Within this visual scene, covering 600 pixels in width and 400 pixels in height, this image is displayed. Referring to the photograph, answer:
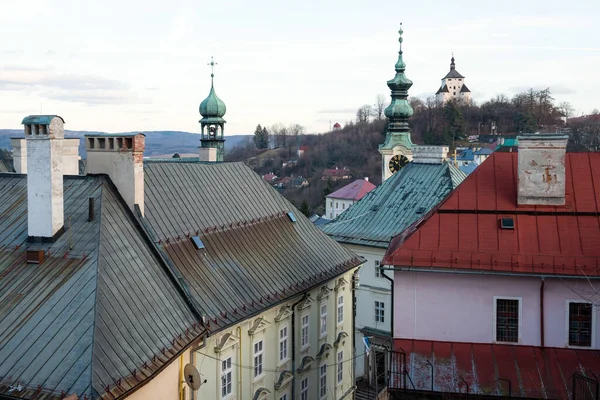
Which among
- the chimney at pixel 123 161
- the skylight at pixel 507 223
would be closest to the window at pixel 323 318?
the chimney at pixel 123 161

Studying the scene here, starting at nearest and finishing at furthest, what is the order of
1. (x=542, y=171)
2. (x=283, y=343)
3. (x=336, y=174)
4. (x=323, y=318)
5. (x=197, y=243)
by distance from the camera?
1. (x=542, y=171)
2. (x=197, y=243)
3. (x=283, y=343)
4. (x=323, y=318)
5. (x=336, y=174)

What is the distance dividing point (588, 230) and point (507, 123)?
115067mm

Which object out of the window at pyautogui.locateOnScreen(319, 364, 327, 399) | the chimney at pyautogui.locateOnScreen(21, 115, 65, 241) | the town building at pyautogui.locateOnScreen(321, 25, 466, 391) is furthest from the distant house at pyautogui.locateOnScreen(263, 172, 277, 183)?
the chimney at pyautogui.locateOnScreen(21, 115, 65, 241)

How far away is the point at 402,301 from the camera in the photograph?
1531cm

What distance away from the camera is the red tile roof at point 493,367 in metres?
13.3

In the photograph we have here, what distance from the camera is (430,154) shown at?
35.2 metres

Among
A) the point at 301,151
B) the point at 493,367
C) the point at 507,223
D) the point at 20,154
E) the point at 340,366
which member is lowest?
the point at 340,366

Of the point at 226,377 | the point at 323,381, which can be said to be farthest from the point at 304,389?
the point at 226,377

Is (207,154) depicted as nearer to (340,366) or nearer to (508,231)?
(340,366)

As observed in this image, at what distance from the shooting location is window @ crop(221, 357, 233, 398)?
55.2ft

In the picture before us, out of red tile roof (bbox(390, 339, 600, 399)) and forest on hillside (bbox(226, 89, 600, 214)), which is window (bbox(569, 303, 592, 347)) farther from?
forest on hillside (bbox(226, 89, 600, 214))

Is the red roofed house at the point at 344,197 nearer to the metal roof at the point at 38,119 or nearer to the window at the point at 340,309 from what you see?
the window at the point at 340,309

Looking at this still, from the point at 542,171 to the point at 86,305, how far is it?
35.7 ft

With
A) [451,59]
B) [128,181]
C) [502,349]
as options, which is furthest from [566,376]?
[451,59]
